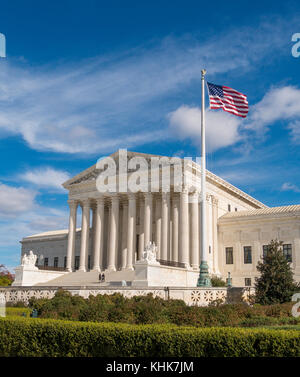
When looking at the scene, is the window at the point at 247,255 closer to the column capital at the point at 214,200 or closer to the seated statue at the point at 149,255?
the column capital at the point at 214,200

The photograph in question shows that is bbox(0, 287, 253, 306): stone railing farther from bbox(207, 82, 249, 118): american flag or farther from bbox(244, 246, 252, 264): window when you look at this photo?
bbox(244, 246, 252, 264): window

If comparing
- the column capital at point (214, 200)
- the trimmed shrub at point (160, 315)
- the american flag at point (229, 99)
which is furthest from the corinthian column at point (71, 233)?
the trimmed shrub at point (160, 315)

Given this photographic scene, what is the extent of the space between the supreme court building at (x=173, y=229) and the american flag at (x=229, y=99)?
683 inches

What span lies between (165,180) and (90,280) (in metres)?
14.2

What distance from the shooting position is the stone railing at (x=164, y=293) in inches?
1055

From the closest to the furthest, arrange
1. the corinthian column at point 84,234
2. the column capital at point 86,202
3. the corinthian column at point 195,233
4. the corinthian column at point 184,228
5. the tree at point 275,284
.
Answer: the tree at point 275,284 < the corinthian column at point 184,228 < the corinthian column at point 195,233 < the corinthian column at point 84,234 < the column capital at point 86,202

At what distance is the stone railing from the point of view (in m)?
26.8

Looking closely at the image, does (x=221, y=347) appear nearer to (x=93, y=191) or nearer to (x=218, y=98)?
(x=218, y=98)

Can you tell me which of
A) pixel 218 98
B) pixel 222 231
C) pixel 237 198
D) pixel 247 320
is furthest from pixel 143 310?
pixel 237 198

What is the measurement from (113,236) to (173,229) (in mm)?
7410

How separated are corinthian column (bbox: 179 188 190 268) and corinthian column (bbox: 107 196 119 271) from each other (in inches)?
369

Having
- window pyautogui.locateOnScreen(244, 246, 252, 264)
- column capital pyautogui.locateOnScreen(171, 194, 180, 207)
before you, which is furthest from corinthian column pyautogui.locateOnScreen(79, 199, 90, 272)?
window pyautogui.locateOnScreen(244, 246, 252, 264)

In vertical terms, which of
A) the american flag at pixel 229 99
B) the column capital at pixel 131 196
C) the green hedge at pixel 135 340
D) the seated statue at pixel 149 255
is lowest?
the green hedge at pixel 135 340
